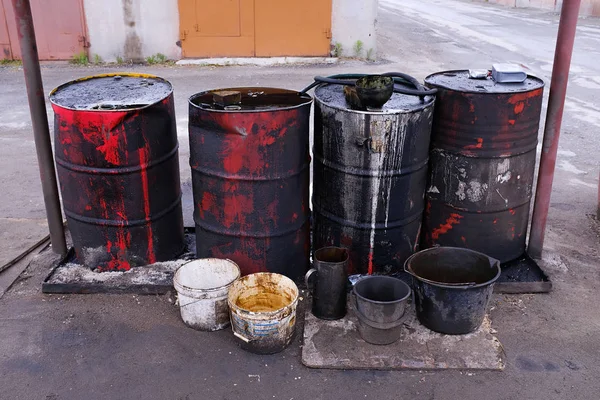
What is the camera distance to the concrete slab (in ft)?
11.0

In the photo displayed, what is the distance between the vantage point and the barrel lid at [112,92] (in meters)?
3.96

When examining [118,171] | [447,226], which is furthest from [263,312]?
[447,226]

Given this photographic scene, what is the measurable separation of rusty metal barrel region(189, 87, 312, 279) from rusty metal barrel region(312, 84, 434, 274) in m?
0.14

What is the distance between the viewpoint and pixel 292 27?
477 inches

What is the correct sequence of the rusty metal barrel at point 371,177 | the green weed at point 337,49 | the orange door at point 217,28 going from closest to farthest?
the rusty metal barrel at point 371,177
the orange door at point 217,28
the green weed at point 337,49

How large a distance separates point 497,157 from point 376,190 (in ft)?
2.90

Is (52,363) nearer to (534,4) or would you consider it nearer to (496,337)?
(496,337)

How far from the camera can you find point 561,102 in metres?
4.05

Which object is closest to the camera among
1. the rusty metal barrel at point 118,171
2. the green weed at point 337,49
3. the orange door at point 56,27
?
the rusty metal barrel at point 118,171

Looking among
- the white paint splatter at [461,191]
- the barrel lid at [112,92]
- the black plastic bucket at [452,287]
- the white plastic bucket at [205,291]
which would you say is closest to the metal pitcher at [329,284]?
the black plastic bucket at [452,287]

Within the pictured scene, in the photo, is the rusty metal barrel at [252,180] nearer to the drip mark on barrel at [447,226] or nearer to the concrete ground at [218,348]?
the concrete ground at [218,348]

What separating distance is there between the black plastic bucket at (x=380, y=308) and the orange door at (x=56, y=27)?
1038 cm

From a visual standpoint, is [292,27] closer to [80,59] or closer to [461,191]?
[80,59]

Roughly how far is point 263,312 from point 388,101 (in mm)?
1695
